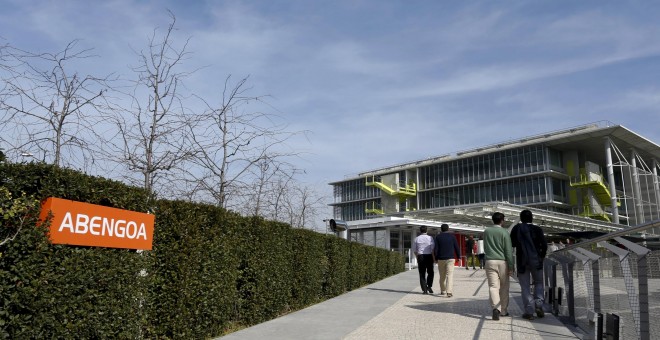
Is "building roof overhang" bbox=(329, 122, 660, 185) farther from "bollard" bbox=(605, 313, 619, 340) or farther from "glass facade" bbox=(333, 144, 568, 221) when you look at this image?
"bollard" bbox=(605, 313, 619, 340)

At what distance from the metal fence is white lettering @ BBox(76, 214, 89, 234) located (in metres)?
4.78

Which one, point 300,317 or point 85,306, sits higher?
point 85,306

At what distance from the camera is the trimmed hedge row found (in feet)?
12.7

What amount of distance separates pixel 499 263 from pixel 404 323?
1.88m

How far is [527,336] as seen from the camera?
22.0ft

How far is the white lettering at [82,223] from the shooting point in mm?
4383

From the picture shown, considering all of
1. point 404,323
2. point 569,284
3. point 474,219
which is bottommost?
point 404,323

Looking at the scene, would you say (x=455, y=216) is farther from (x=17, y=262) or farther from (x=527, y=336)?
(x=17, y=262)

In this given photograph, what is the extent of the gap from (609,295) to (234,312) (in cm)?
513

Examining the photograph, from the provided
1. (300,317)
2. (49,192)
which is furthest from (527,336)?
(49,192)

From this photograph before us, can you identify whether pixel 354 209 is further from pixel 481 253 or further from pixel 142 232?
pixel 142 232

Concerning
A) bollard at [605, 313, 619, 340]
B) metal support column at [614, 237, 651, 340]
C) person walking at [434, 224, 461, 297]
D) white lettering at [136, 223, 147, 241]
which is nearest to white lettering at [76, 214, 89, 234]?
white lettering at [136, 223, 147, 241]

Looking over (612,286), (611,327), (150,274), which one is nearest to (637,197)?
(612,286)

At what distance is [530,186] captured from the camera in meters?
60.8
